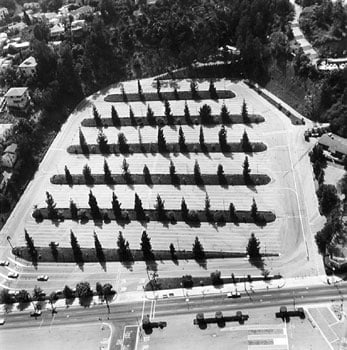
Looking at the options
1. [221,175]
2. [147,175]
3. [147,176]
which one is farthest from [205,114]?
[147,176]

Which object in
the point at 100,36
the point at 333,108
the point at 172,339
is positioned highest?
the point at 100,36

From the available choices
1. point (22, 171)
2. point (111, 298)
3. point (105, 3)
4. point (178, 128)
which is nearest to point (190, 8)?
point (105, 3)

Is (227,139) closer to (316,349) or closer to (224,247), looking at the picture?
(224,247)

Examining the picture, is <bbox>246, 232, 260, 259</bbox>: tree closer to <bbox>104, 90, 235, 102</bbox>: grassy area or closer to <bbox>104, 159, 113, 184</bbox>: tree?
<bbox>104, 159, 113, 184</bbox>: tree

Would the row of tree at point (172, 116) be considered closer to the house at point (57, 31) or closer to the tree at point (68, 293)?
the house at point (57, 31)

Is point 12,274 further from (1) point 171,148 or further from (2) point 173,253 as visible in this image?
(1) point 171,148

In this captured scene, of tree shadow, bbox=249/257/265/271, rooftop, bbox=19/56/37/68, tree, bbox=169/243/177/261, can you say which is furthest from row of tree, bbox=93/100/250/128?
tree shadow, bbox=249/257/265/271

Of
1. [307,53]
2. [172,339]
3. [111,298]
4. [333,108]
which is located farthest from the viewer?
[307,53]
